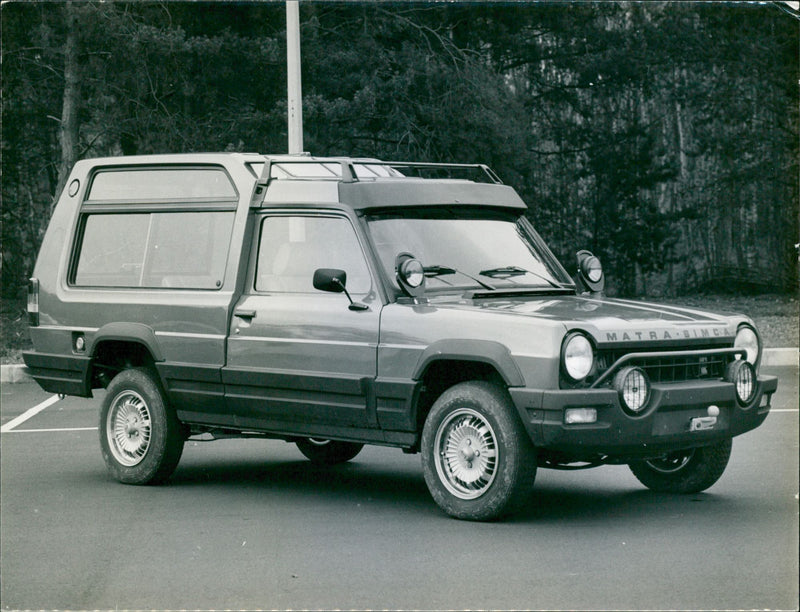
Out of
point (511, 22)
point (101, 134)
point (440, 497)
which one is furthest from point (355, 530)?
point (511, 22)

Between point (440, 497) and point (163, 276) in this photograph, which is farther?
point (163, 276)

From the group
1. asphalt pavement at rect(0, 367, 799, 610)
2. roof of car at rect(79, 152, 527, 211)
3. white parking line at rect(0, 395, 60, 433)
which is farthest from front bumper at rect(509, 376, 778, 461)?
white parking line at rect(0, 395, 60, 433)

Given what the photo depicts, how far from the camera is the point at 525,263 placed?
918 centimetres

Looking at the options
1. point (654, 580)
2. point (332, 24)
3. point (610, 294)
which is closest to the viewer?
point (654, 580)

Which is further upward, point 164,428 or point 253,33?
point 253,33

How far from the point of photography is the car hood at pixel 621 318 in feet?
25.1

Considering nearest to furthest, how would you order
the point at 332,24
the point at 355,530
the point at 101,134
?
the point at 355,530 → the point at 101,134 → the point at 332,24

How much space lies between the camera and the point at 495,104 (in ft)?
86.4

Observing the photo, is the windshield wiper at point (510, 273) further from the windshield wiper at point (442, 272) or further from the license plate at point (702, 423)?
the license plate at point (702, 423)

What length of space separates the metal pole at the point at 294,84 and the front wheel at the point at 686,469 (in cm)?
873

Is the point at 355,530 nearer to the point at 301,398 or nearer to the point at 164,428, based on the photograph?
the point at 301,398

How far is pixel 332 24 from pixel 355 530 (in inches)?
853

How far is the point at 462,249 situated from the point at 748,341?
1.90 m

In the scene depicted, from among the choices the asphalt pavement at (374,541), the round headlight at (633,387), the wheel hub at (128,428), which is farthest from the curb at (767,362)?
the round headlight at (633,387)
